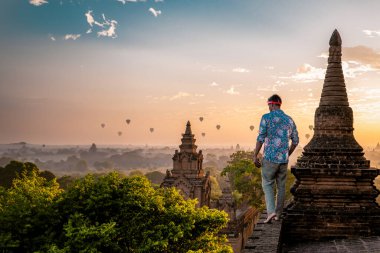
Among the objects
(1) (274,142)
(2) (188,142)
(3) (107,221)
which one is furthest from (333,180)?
(2) (188,142)

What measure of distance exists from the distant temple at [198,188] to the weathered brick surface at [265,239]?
34214mm

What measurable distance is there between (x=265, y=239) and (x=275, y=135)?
2077mm

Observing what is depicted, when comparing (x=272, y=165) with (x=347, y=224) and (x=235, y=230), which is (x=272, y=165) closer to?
(x=347, y=224)

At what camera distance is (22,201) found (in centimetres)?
2062

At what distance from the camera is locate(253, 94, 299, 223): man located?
8250 millimetres

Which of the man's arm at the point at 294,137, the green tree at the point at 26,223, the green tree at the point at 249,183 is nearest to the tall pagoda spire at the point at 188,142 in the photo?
the green tree at the point at 249,183

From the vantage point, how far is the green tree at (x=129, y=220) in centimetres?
1795

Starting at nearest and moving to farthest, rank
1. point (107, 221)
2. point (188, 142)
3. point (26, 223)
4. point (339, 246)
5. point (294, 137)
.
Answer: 1. point (294, 137)
2. point (339, 246)
3. point (26, 223)
4. point (107, 221)
5. point (188, 142)

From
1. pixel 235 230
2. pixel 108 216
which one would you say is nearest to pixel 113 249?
pixel 108 216

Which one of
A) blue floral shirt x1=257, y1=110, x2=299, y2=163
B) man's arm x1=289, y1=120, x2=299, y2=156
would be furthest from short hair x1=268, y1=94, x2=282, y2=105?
man's arm x1=289, y1=120, x2=299, y2=156

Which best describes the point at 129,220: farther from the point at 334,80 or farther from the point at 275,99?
the point at 275,99

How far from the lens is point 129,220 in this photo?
19719 millimetres

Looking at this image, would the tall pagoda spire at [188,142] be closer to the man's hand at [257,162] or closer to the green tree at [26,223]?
the green tree at [26,223]

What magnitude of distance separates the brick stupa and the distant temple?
104ft
